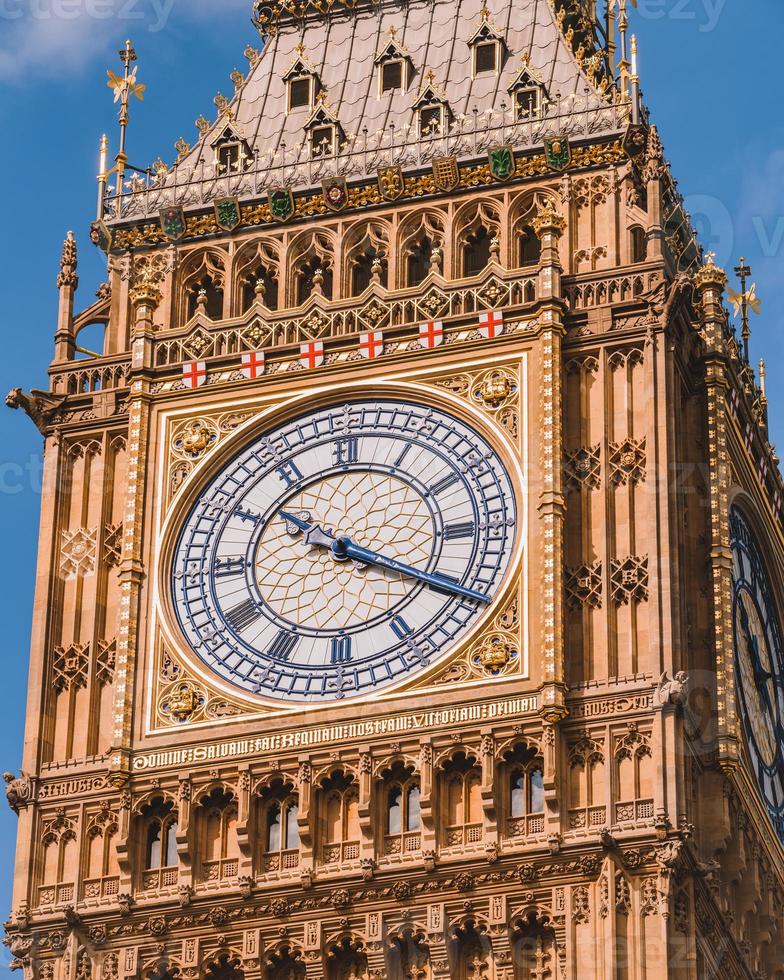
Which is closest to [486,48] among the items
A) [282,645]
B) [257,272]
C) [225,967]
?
[257,272]

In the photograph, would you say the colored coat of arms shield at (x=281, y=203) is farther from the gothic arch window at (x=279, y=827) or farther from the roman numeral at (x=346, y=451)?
the gothic arch window at (x=279, y=827)

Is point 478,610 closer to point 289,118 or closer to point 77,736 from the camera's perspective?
point 77,736

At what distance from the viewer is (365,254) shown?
48.8 meters

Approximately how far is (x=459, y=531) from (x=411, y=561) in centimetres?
61

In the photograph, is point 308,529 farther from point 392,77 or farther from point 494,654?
point 392,77

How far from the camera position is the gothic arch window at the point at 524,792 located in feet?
144

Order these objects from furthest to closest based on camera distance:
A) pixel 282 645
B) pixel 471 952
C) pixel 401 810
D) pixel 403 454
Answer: pixel 403 454, pixel 282 645, pixel 401 810, pixel 471 952

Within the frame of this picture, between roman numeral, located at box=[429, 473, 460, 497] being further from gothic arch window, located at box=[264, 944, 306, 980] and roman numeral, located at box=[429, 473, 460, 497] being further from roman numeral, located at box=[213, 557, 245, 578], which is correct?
gothic arch window, located at box=[264, 944, 306, 980]

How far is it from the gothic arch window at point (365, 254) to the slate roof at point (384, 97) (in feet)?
2.43

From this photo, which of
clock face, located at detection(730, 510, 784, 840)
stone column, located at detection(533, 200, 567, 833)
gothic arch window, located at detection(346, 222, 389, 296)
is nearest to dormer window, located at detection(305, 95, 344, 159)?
gothic arch window, located at detection(346, 222, 389, 296)

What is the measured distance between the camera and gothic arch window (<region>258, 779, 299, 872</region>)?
4434 cm

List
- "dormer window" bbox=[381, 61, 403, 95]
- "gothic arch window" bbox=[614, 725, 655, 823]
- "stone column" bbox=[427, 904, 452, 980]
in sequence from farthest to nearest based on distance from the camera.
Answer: "dormer window" bbox=[381, 61, 403, 95]
"gothic arch window" bbox=[614, 725, 655, 823]
"stone column" bbox=[427, 904, 452, 980]

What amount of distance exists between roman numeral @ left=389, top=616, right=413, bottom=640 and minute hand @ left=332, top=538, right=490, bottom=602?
0.51 m

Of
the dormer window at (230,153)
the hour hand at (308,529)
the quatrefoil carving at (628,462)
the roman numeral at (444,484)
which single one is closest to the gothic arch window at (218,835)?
the hour hand at (308,529)
